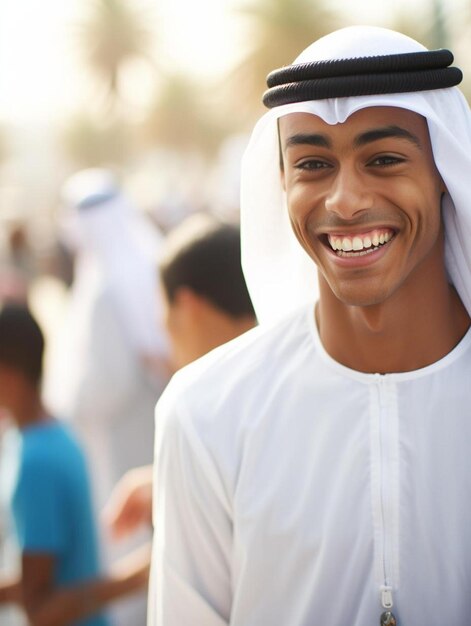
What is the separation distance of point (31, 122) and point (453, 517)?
257ft

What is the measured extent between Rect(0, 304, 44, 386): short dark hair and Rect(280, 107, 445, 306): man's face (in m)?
1.78

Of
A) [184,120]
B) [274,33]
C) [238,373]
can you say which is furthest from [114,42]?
[238,373]

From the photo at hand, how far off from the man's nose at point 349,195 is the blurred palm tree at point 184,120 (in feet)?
152

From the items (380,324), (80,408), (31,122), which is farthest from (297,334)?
(31,122)

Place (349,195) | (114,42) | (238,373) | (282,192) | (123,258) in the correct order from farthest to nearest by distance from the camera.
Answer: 1. (114,42)
2. (123,258)
3. (282,192)
4. (238,373)
5. (349,195)

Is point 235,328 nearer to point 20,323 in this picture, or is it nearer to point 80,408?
point 20,323

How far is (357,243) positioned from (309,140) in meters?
0.26

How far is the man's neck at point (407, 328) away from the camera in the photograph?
7.66ft

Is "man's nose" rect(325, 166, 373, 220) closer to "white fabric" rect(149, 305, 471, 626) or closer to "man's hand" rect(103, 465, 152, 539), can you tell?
"white fabric" rect(149, 305, 471, 626)

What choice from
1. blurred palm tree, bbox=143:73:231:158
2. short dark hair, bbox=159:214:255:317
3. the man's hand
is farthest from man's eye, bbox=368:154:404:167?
blurred palm tree, bbox=143:73:231:158

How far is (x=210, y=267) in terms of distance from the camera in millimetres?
3691

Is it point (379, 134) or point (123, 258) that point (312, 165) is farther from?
point (123, 258)

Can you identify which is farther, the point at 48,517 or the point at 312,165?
the point at 48,517

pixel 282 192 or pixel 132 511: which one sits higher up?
pixel 282 192
